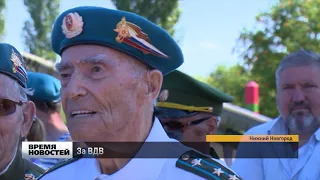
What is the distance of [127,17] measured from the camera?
1868 millimetres

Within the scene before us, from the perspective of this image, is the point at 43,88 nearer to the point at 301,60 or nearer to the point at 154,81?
the point at 301,60

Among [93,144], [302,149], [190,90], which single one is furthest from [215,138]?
[93,144]

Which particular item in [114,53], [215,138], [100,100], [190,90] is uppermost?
[114,53]

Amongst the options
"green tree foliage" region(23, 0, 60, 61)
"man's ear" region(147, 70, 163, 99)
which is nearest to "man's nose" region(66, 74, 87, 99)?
"man's ear" region(147, 70, 163, 99)

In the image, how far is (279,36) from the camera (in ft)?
67.4

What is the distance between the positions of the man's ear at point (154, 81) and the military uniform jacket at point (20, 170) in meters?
1.00

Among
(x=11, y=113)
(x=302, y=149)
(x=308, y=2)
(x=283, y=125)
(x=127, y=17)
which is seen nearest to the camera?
(x=127, y=17)

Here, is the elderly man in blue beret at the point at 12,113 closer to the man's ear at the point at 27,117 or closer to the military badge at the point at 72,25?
the man's ear at the point at 27,117

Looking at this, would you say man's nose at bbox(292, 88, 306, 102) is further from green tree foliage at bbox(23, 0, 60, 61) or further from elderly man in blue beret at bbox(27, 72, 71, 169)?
green tree foliage at bbox(23, 0, 60, 61)

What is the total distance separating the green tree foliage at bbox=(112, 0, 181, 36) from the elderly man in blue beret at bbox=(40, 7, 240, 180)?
18.7 meters

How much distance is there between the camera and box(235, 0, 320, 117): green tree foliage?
20.0 meters

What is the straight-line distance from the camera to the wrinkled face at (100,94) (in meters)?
1.76

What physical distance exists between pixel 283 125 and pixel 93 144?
1.87m

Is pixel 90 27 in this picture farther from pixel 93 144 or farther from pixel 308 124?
pixel 308 124
